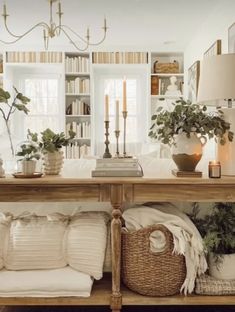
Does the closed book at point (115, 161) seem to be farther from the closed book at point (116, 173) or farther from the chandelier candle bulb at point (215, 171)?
the chandelier candle bulb at point (215, 171)

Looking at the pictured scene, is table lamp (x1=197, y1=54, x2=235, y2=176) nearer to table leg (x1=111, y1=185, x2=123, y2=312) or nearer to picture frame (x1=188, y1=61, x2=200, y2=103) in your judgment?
table leg (x1=111, y1=185, x2=123, y2=312)

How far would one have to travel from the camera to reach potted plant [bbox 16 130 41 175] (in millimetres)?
1990

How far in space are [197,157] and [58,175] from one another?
0.75 m

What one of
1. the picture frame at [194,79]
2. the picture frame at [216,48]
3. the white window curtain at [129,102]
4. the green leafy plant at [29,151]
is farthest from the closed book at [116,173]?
the white window curtain at [129,102]

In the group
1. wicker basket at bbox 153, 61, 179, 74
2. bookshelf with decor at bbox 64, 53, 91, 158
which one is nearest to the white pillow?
bookshelf with decor at bbox 64, 53, 91, 158

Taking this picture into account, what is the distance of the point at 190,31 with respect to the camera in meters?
5.43

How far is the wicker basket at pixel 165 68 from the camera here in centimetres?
646

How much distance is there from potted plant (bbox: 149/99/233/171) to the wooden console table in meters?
0.16

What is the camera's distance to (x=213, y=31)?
4215 mm

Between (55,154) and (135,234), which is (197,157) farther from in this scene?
(55,154)

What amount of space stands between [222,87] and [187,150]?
362 mm

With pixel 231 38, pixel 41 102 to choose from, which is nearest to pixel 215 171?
pixel 231 38

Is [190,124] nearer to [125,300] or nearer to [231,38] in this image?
[125,300]

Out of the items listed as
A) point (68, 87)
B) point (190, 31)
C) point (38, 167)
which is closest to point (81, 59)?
point (68, 87)
